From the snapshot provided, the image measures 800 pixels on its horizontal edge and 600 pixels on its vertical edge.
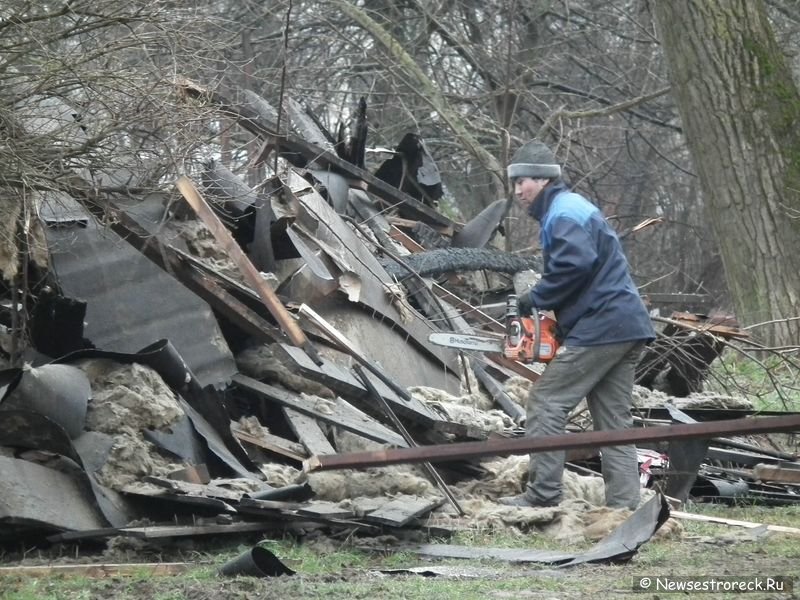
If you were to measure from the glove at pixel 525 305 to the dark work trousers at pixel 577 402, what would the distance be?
0.33 metres

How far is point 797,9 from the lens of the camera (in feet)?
60.3

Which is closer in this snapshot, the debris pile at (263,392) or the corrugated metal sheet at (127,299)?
the debris pile at (263,392)

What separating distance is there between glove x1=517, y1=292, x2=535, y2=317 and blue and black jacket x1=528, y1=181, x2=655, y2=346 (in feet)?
0.11

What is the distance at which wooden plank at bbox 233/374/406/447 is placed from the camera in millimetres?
7496

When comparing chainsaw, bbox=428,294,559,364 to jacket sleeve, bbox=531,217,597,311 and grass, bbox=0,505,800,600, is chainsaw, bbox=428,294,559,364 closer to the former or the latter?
jacket sleeve, bbox=531,217,597,311

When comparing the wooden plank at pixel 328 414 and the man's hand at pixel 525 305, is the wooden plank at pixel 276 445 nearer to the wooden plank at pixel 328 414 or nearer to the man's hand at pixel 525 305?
the wooden plank at pixel 328 414

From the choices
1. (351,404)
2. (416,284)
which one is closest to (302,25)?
(416,284)

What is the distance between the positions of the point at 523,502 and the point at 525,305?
1.14 metres

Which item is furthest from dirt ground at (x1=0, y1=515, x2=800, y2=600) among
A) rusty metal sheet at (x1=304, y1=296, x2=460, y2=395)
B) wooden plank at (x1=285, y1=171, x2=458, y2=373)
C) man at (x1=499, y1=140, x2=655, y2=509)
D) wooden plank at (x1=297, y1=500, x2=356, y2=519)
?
wooden plank at (x1=285, y1=171, x2=458, y2=373)

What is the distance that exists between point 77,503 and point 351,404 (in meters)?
2.48

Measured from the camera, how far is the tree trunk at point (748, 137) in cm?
1256

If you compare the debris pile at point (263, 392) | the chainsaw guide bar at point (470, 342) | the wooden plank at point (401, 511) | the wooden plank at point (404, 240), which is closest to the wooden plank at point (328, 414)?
the debris pile at point (263, 392)

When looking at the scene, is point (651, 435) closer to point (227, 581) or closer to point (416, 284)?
point (227, 581)

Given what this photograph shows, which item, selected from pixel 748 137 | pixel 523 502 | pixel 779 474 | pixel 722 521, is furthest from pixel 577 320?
pixel 748 137
